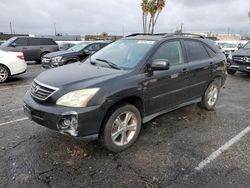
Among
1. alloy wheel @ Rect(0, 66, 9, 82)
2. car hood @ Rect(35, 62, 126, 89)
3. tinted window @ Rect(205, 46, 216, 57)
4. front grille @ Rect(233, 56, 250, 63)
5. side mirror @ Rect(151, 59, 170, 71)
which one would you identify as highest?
tinted window @ Rect(205, 46, 216, 57)

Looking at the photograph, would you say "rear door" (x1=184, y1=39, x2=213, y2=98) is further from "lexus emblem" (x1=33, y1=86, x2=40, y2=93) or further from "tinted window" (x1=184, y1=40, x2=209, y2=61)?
"lexus emblem" (x1=33, y1=86, x2=40, y2=93)

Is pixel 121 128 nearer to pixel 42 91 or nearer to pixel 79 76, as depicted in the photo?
pixel 79 76

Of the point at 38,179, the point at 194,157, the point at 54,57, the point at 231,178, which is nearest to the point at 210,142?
the point at 194,157

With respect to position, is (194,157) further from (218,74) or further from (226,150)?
(218,74)

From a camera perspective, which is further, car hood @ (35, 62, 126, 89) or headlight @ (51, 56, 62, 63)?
headlight @ (51, 56, 62, 63)

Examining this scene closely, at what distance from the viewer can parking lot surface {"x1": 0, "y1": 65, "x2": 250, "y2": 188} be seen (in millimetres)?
2787

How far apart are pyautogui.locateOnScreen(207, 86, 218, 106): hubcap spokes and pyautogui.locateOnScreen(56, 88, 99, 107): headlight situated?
3228mm

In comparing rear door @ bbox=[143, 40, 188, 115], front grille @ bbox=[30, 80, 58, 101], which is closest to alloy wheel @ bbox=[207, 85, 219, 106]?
rear door @ bbox=[143, 40, 188, 115]

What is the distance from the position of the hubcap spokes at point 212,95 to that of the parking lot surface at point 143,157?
2.13 ft

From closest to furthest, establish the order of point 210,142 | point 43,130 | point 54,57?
point 210,142 → point 43,130 → point 54,57

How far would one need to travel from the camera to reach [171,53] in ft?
13.8

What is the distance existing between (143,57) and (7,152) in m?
2.47

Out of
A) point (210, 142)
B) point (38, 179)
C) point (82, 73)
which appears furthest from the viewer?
point (210, 142)

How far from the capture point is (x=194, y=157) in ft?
10.9
